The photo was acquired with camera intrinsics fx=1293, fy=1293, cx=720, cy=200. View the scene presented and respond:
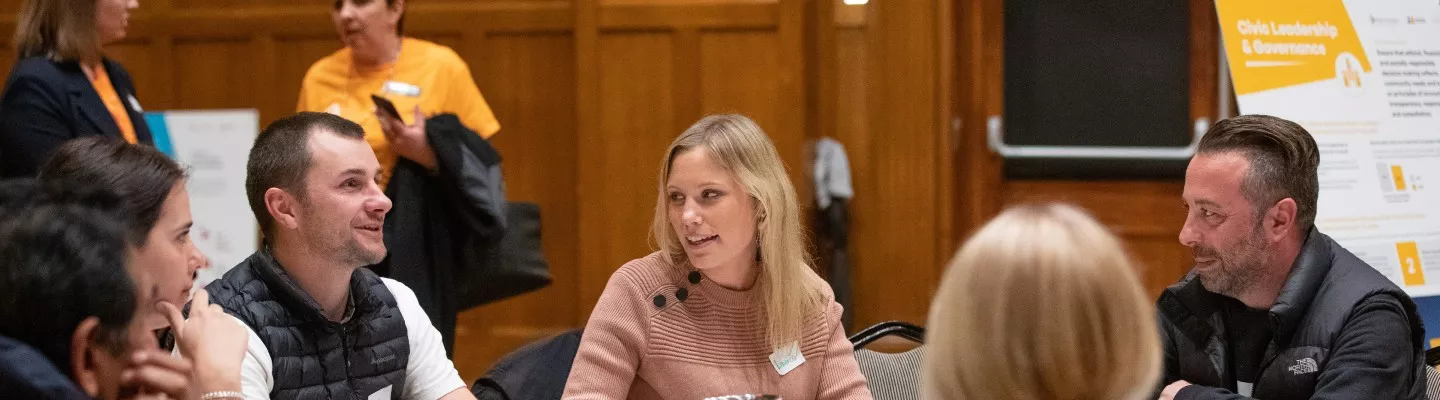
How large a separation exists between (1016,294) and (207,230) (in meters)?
4.17

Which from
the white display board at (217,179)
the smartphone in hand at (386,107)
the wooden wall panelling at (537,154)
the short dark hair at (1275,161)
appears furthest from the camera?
the wooden wall panelling at (537,154)

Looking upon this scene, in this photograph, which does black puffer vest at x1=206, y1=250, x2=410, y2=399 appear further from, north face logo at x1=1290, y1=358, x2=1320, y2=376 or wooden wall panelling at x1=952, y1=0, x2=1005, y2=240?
wooden wall panelling at x1=952, y1=0, x2=1005, y2=240

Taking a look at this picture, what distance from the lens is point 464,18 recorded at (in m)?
5.56

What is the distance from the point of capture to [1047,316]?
59.3 inches

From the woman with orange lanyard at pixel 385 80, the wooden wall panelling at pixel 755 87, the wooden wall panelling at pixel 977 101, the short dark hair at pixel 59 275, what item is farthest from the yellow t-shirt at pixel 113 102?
the wooden wall panelling at pixel 977 101

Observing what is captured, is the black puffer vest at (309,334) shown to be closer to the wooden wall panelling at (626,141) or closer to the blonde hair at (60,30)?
the blonde hair at (60,30)

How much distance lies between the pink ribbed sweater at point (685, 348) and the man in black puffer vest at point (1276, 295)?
26.8 inches

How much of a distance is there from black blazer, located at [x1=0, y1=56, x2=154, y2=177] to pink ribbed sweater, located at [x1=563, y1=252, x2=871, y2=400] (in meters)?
1.80

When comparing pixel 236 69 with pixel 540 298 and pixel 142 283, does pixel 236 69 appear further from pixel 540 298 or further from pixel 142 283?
pixel 142 283

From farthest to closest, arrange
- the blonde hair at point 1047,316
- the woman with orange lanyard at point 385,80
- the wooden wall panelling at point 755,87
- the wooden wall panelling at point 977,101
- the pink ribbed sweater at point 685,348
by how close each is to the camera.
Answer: the wooden wall panelling at point 755,87 < the wooden wall panelling at point 977,101 < the woman with orange lanyard at point 385,80 < the pink ribbed sweater at point 685,348 < the blonde hair at point 1047,316

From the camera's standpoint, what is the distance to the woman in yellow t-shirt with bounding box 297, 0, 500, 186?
390 centimetres

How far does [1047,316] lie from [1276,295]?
4.43 feet

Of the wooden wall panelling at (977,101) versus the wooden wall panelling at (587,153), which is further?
the wooden wall panelling at (587,153)

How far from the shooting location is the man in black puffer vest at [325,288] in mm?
2291
